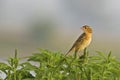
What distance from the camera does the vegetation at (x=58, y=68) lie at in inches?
152

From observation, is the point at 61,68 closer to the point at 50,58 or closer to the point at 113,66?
the point at 50,58

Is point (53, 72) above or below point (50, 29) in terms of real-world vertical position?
below

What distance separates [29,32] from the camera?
2862 inches

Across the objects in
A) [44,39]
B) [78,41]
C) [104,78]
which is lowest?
[104,78]

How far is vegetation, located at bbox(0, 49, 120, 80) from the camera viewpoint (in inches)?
152

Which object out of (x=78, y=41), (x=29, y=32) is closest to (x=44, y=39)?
(x=29, y=32)

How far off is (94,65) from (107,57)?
146 mm

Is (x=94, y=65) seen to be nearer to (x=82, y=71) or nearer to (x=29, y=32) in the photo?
(x=82, y=71)

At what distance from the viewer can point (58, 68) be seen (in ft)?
12.7

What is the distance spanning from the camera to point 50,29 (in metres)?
74.1

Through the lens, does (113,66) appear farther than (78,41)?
No

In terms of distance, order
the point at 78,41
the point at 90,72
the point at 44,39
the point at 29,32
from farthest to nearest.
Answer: the point at 29,32, the point at 44,39, the point at 78,41, the point at 90,72

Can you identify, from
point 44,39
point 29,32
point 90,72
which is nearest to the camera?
point 90,72

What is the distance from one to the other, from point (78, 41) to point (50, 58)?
2537 mm
